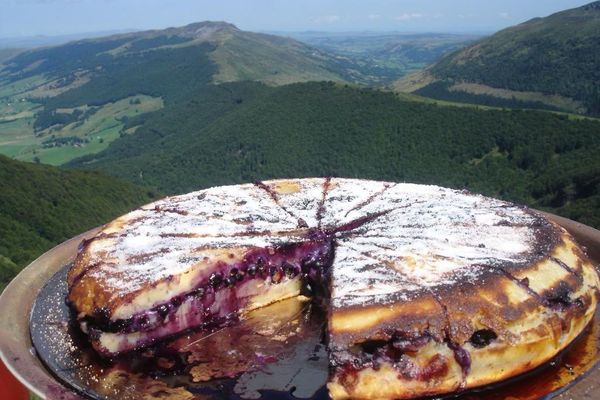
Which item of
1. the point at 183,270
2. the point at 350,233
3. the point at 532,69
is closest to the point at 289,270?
the point at 350,233

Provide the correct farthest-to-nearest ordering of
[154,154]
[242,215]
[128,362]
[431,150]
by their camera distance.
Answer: [154,154]
[431,150]
[242,215]
[128,362]

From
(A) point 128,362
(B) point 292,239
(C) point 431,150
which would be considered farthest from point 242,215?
(C) point 431,150

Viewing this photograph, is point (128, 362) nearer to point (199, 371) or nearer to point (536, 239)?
point (199, 371)

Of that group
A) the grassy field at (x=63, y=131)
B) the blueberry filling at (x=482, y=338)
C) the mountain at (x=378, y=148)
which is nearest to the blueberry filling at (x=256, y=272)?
the blueberry filling at (x=482, y=338)

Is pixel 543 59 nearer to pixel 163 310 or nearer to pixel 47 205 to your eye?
pixel 47 205

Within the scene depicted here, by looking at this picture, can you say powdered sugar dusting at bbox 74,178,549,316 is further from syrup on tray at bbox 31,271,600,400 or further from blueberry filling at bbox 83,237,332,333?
syrup on tray at bbox 31,271,600,400

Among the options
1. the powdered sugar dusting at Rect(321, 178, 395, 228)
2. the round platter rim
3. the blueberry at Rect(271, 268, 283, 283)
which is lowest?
the blueberry at Rect(271, 268, 283, 283)

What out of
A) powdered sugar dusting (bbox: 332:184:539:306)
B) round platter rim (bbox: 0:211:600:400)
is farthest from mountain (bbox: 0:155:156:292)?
powdered sugar dusting (bbox: 332:184:539:306)
